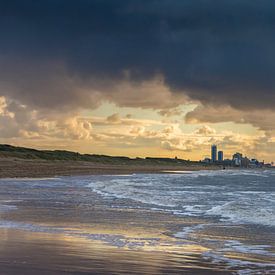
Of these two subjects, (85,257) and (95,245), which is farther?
(95,245)

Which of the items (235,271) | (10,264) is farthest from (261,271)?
(10,264)

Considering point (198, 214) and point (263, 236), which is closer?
point (263, 236)

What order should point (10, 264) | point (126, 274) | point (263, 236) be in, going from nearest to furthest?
point (126, 274), point (10, 264), point (263, 236)

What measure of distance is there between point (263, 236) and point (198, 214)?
21.6ft

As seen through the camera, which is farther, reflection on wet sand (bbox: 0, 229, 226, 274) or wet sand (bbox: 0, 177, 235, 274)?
wet sand (bbox: 0, 177, 235, 274)

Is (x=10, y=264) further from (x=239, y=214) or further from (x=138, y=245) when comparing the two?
(x=239, y=214)

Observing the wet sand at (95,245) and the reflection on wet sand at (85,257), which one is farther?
the wet sand at (95,245)

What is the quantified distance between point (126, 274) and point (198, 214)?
1303cm

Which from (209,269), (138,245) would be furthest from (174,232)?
(209,269)

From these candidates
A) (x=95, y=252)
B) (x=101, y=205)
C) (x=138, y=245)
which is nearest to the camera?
(x=95, y=252)

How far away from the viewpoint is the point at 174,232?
16625mm

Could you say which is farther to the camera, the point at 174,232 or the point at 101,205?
the point at 101,205

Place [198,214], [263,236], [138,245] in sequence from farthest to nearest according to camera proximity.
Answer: [198,214], [263,236], [138,245]

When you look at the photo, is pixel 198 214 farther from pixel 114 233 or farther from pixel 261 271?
pixel 261 271
